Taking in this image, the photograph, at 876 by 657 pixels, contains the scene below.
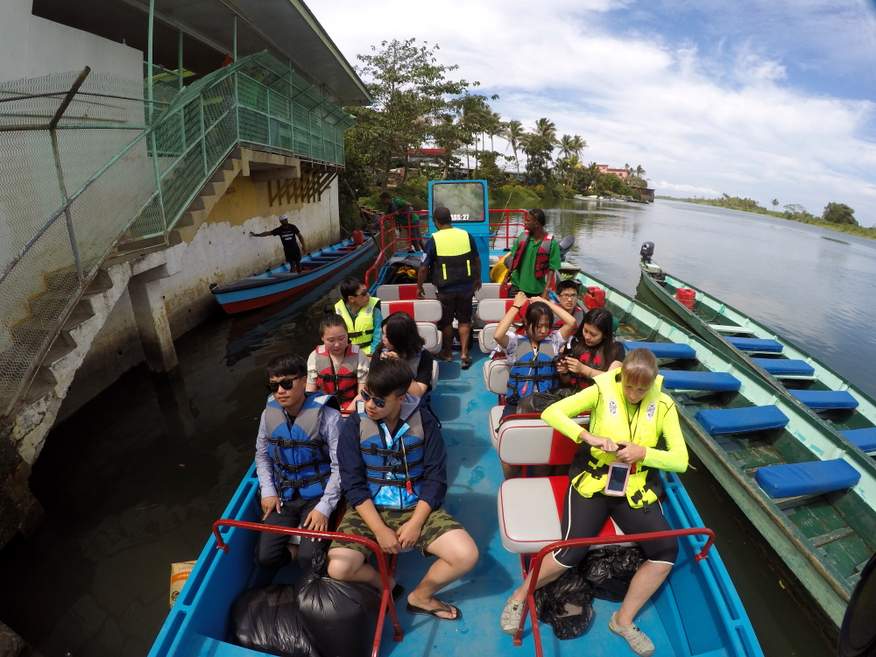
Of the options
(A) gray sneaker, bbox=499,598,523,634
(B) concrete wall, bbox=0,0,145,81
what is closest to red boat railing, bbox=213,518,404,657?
(A) gray sneaker, bbox=499,598,523,634

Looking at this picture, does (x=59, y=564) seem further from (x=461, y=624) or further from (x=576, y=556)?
(x=576, y=556)

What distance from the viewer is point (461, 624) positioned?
2.84m

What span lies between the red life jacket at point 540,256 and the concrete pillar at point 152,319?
6.07m

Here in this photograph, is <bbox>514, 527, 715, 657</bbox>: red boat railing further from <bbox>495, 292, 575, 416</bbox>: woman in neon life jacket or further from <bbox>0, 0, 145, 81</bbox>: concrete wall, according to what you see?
<bbox>0, 0, 145, 81</bbox>: concrete wall

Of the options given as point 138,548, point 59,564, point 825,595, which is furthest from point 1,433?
point 825,595

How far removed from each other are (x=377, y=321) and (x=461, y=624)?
134 inches

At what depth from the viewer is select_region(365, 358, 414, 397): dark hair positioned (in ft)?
8.32

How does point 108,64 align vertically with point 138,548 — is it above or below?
above

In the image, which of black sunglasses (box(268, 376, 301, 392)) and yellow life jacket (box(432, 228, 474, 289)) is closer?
black sunglasses (box(268, 376, 301, 392))

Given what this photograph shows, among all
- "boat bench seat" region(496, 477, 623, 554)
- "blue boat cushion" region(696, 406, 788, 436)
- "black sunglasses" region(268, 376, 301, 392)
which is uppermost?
"black sunglasses" region(268, 376, 301, 392)

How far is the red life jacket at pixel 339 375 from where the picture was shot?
3.98 meters

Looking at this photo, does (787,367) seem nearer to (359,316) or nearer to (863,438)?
(863,438)

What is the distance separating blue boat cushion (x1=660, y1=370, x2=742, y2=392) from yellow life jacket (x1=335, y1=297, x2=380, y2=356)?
158 inches

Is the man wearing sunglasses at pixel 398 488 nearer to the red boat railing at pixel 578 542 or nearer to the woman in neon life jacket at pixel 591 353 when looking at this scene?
the red boat railing at pixel 578 542
